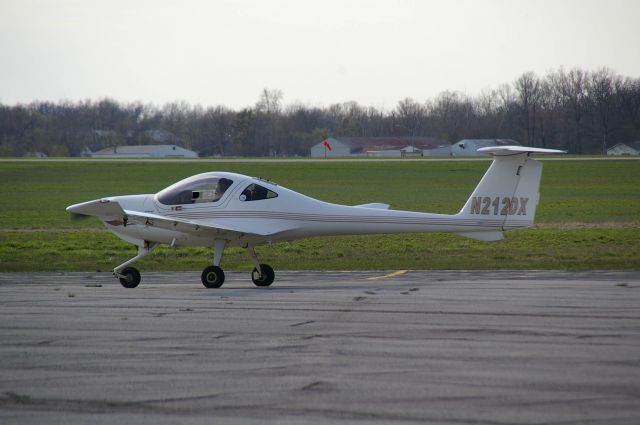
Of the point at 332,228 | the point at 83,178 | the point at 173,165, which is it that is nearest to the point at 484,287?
the point at 332,228

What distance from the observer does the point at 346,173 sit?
74.2 m

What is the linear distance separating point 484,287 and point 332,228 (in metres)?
3.33

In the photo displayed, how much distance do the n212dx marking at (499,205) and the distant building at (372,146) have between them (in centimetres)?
11644

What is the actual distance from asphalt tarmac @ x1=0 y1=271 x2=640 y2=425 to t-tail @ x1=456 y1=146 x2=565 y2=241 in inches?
49.3

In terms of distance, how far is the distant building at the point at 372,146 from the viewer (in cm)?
13812

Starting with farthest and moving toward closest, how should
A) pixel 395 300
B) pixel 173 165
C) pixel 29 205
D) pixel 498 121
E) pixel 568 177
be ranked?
pixel 498 121
pixel 173 165
pixel 568 177
pixel 29 205
pixel 395 300

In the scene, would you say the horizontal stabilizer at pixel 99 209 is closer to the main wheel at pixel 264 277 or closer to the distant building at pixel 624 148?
the main wheel at pixel 264 277

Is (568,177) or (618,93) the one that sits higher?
(618,93)

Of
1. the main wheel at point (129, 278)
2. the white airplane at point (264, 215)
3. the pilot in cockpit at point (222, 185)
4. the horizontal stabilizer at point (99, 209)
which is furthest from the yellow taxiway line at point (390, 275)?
the horizontal stabilizer at point (99, 209)

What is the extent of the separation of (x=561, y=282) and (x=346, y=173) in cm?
5574

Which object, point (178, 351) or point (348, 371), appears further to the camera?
point (178, 351)

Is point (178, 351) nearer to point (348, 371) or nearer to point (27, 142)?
point (348, 371)

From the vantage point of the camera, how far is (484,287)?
1797 centimetres

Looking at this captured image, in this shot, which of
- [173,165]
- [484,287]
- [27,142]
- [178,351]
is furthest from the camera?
[27,142]
